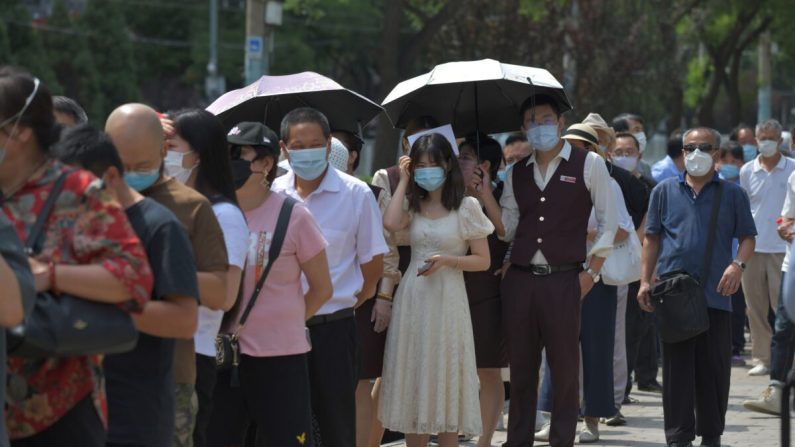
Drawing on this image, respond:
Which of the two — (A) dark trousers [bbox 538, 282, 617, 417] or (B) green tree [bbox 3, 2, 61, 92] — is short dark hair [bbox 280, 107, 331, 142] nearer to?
(A) dark trousers [bbox 538, 282, 617, 417]

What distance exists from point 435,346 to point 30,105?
14.7 feet

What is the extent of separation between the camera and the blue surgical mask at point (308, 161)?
7.15 m

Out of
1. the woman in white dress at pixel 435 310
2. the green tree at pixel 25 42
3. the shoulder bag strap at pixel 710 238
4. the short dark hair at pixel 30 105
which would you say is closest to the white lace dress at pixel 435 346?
the woman in white dress at pixel 435 310

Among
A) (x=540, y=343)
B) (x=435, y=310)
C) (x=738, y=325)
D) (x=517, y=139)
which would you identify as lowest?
(x=738, y=325)

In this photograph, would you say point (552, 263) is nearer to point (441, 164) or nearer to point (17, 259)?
point (441, 164)

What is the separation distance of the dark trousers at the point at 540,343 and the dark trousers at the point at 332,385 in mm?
1658

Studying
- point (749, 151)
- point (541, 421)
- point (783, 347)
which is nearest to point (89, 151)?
point (541, 421)

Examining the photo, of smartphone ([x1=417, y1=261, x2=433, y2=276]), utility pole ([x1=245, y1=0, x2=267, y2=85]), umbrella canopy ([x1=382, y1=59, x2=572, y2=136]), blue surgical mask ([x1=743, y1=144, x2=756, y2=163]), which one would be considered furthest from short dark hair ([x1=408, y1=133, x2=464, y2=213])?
utility pole ([x1=245, y1=0, x2=267, y2=85])

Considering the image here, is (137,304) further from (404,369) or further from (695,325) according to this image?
(695,325)

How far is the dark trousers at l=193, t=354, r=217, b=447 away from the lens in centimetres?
574

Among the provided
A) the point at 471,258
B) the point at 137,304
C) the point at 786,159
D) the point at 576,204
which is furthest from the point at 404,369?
the point at 786,159

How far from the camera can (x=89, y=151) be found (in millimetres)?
4438

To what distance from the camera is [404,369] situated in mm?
8312

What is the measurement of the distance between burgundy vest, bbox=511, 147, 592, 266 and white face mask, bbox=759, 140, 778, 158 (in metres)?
5.86
